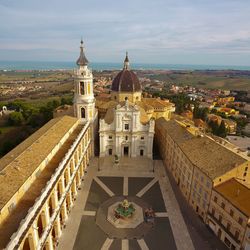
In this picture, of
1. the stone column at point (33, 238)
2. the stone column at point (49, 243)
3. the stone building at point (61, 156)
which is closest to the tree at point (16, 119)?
the stone building at point (61, 156)

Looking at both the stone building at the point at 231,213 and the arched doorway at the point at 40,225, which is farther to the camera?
the stone building at the point at 231,213

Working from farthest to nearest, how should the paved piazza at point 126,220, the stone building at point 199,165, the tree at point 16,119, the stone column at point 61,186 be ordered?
the tree at point 16,119 → the stone building at point 199,165 → the stone column at point 61,186 → the paved piazza at point 126,220

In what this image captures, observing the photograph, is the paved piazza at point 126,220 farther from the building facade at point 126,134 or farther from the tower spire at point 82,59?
the tower spire at point 82,59

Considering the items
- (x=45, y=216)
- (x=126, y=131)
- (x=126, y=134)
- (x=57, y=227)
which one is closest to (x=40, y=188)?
(x=45, y=216)

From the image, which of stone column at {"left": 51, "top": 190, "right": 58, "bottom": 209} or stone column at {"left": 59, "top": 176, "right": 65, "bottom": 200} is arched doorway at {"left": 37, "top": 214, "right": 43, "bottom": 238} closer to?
stone column at {"left": 51, "top": 190, "right": 58, "bottom": 209}

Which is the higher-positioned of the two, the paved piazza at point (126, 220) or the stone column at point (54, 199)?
the stone column at point (54, 199)

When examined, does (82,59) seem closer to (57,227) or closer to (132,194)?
(132,194)

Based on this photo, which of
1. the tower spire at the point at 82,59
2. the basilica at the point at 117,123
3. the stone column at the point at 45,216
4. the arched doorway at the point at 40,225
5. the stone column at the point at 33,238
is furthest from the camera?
the basilica at the point at 117,123
